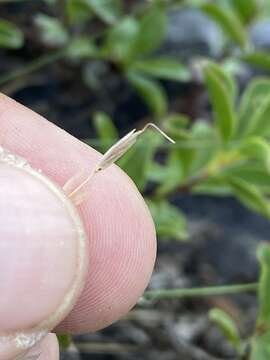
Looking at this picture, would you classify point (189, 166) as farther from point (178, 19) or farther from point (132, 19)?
point (178, 19)

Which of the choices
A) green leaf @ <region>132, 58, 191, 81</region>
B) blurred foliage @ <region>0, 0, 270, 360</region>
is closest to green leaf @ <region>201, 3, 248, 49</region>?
blurred foliage @ <region>0, 0, 270, 360</region>

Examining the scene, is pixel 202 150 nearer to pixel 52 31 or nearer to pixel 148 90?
pixel 148 90

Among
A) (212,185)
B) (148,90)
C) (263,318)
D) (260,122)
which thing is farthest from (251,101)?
(263,318)

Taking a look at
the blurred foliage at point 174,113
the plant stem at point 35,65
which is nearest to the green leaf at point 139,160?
the blurred foliage at point 174,113

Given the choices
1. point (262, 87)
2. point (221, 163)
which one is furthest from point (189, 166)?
point (262, 87)

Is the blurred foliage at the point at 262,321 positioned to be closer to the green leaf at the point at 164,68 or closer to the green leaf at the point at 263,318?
the green leaf at the point at 263,318

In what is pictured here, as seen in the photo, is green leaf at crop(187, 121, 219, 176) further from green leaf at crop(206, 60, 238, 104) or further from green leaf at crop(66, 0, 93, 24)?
green leaf at crop(66, 0, 93, 24)

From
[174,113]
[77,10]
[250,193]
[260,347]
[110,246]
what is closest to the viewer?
[110,246]
